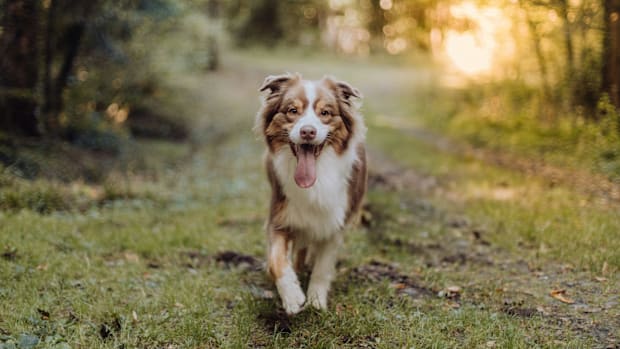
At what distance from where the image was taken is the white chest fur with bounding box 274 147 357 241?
4410 mm

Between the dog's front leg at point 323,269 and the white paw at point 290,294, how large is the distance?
1.09ft

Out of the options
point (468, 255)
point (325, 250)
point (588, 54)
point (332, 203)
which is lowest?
point (468, 255)

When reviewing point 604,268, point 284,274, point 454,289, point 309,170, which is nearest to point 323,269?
point 284,274

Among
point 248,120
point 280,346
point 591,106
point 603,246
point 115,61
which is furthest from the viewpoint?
point 248,120

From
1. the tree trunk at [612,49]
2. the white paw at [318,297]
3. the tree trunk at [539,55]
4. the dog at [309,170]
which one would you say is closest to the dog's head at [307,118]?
the dog at [309,170]

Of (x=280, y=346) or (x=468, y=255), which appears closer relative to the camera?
(x=280, y=346)

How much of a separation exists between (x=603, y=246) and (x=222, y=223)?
4.33 meters

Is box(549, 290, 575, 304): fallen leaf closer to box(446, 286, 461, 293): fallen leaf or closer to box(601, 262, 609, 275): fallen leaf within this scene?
box(601, 262, 609, 275): fallen leaf

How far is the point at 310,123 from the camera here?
409 centimetres

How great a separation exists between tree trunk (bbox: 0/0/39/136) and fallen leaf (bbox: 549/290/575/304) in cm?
748

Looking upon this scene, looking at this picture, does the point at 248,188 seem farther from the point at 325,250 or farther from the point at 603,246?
the point at 603,246

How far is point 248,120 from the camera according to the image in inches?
707

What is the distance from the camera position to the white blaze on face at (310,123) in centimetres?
407

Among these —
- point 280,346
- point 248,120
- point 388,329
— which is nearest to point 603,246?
point 388,329
